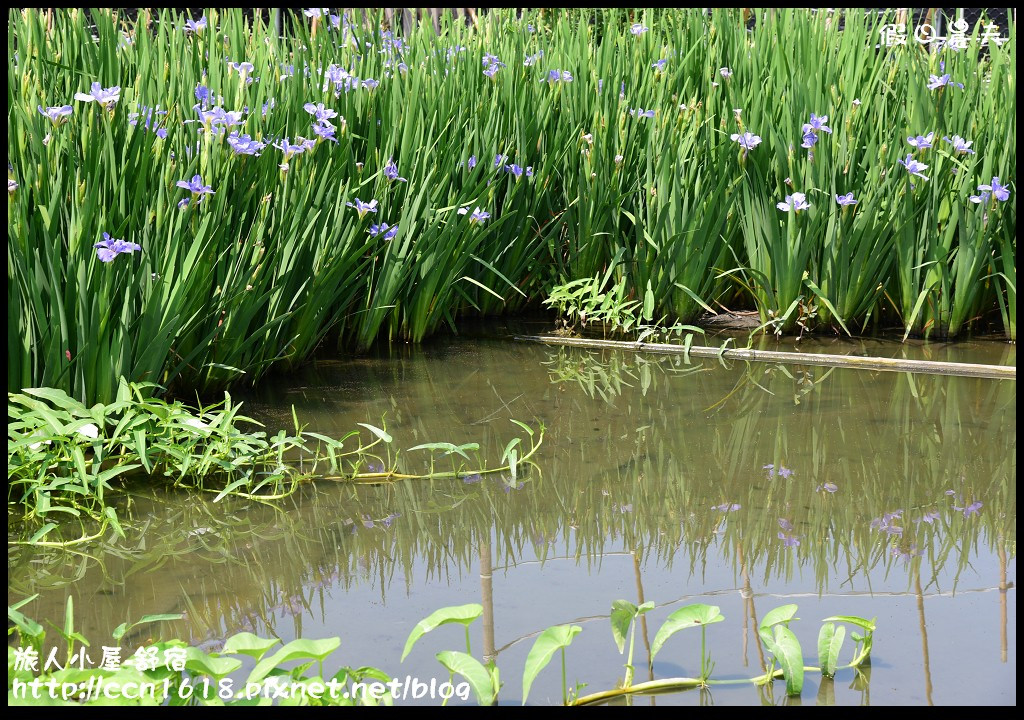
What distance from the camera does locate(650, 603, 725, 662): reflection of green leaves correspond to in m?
1.50

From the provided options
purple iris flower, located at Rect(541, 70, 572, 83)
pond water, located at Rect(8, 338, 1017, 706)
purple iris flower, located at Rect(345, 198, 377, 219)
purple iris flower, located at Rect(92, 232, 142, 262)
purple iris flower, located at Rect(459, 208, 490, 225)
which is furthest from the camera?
purple iris flower, located at Rect(541, 70, 572, 83)

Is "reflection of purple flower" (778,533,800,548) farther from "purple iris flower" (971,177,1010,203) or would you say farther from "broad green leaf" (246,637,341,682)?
"purple iris flower" (971,177,1010,203)

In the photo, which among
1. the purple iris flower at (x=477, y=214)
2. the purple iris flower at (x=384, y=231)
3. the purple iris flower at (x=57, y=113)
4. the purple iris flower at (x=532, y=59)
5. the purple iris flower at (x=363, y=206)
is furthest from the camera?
the purple iris flower at (x=532, y=59)

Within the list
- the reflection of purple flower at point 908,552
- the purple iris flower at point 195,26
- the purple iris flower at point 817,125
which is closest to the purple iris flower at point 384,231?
the purple iris flower at point 195,26

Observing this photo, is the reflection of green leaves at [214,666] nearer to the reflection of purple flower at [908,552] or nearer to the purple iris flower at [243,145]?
the reflection of purple flower at [908,552]

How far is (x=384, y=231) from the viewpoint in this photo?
3127mm

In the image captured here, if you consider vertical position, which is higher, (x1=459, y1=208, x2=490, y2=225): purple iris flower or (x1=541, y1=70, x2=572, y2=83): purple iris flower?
(x1=541, y1=70, x2=572, y2=83): purple iris flower

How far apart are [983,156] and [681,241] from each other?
3.56ft

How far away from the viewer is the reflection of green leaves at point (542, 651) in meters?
1.37

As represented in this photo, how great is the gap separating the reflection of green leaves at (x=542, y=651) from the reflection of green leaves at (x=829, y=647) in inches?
15.3

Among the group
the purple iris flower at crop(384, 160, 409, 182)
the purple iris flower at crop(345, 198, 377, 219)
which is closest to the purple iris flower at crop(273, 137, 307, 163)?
the purple iris flower at crop(345, 198, 377, 219)

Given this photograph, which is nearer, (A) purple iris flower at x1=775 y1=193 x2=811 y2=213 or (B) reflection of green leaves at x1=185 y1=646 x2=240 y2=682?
(B) reflection of green leaves at x1=185 y1=646 x2=240 y2=682

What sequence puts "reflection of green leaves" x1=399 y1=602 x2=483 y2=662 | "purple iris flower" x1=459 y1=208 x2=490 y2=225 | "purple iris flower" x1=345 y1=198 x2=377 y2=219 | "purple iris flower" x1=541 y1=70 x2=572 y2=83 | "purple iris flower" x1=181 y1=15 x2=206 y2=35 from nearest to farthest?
"reflection of green leaves" x1=399 y1=602 x2=483 y2=662 → "purple iris flower" x1=345 y1=198 x2=377 y2=219 → "purple iris flower" x1=459 y1=208 x2=490 y2=225 → "purple iris flower" x1=181 y1=15 x2=206 y2=35 → "purple iris flower" x1=541 y1=70 x2=572 y2=83

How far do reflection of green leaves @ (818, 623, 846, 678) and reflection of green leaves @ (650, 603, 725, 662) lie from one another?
151 mm
